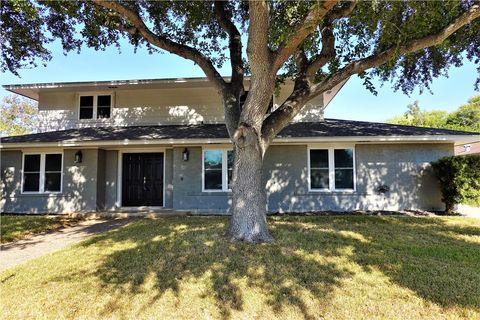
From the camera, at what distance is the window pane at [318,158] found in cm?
1159

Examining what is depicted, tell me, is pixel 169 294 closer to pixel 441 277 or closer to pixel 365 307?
pixel 365 307

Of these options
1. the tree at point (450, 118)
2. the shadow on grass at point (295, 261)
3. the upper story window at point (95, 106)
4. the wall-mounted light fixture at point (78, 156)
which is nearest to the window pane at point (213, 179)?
the shadow on grass at point (295, 261)

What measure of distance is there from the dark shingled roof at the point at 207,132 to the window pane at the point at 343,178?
1.48 meters

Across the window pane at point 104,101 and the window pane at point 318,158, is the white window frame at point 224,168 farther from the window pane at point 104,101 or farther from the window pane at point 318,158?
the window pane at point 104,101

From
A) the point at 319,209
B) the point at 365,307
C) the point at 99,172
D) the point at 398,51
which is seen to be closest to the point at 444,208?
the point at 319,209

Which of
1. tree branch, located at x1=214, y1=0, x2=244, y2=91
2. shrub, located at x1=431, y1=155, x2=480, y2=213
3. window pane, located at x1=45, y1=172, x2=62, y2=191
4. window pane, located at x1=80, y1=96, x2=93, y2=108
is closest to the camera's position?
tree branch, located at x1=214, y1=0, x2=244, y2=91

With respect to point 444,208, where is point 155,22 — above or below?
above

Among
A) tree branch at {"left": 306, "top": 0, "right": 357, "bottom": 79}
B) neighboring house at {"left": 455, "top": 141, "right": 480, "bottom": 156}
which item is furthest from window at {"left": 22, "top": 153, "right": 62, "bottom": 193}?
neighboring house at {"left": 455, "top": 141, "right": 480, "bottom": 156}

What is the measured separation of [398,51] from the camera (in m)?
6.48

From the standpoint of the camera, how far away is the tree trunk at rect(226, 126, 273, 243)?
6.27 m

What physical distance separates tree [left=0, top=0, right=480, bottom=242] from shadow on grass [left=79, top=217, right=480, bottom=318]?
2.95 ft

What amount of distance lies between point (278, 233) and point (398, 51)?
4.69 m

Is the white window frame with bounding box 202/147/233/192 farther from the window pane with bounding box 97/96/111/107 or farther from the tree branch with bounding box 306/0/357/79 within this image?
→ the window pane with bounding box 97/96/111/107

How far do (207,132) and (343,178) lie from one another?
541 centimetres
